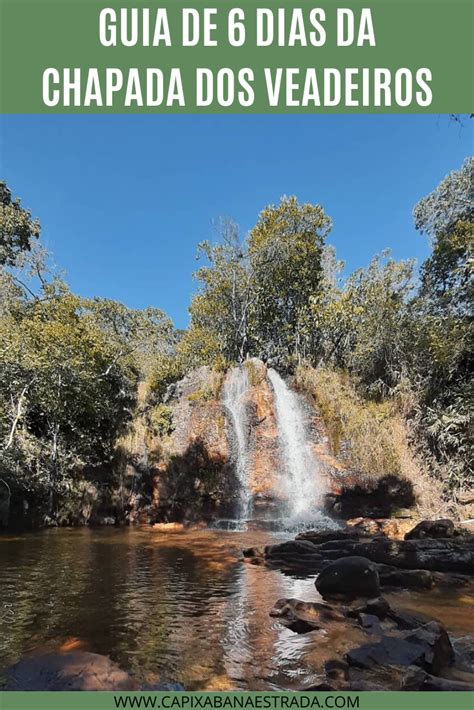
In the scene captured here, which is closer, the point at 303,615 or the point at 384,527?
the point at 303,615

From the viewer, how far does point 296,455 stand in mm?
17766

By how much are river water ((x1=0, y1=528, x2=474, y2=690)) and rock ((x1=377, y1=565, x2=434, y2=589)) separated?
0.97 ft

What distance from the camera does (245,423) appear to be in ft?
61.9

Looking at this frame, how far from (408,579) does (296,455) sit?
396 inches

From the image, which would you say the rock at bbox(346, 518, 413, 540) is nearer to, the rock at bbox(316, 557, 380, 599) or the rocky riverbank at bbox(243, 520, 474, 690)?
the rocky riverbank at bbox(243, 520, 474, 690)

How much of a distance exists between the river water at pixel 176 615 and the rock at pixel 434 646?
72 centimetres

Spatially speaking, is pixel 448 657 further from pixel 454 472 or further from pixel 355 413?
pixel 355 413

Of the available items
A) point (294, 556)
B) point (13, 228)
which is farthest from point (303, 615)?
point (13, 228)

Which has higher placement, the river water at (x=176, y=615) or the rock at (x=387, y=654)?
the rock at (x=387, y=654)

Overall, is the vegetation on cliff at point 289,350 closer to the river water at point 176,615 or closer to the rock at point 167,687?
the river water at point 176,615

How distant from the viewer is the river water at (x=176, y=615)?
4.62m

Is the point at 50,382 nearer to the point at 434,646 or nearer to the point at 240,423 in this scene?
the point at 240,423

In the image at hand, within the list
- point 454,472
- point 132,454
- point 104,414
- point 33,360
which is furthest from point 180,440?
point 454,472

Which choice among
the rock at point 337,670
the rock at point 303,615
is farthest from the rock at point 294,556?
the rock at point 337,670
